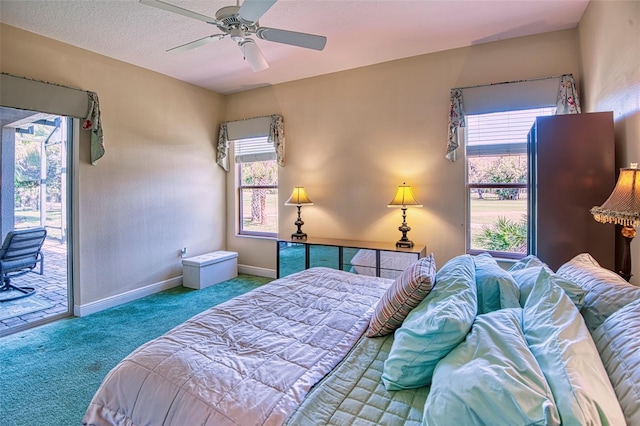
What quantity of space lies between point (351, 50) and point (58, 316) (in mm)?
4230

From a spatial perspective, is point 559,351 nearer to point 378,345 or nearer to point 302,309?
point 378,345

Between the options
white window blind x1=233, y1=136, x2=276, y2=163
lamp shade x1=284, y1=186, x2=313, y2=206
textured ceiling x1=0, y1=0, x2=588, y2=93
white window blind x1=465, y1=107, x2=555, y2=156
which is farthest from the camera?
white window blind x1=233, y1=136, x2=276, y2=163

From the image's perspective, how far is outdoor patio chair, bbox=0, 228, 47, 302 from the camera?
3107 millimetres

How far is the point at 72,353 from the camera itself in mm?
2633

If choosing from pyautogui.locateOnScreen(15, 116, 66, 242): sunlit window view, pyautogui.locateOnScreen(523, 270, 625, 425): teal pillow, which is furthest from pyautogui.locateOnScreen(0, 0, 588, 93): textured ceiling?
pyautogui.locateOnScreen(523, 270, 625, 425): teal pillow

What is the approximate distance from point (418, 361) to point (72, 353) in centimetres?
291

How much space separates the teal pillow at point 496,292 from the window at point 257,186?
361 centimetres

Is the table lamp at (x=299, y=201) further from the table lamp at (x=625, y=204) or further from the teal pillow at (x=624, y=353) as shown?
the teal pillow at (x=624, y=353)

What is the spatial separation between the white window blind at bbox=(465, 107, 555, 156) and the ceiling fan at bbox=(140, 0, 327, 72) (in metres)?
2.00

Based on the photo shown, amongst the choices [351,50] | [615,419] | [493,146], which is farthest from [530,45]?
[615,419]

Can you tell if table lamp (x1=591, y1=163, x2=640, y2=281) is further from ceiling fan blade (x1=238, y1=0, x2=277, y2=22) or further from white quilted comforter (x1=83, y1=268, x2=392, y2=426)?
ceiling fan blade (x1=238, y1=0, x2=277, y2=22)

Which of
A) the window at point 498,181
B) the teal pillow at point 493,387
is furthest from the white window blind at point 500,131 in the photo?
the teal pillow at point 493,387

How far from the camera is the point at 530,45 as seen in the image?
3.16m

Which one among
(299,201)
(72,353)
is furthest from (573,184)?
(72,353)
